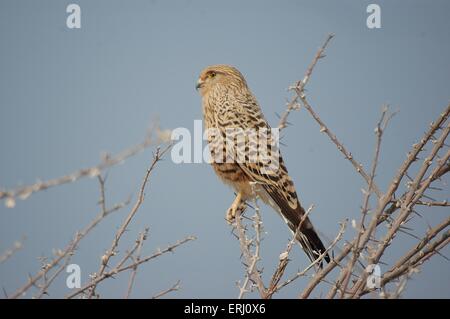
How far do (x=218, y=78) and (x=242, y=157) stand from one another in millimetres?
1272

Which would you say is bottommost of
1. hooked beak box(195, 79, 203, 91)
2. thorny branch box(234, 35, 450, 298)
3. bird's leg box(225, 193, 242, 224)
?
thorny branch box(234, 35, 450, 298)

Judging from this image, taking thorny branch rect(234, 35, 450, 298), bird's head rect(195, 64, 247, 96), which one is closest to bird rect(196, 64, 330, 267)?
bird's head rect(195, 64, 247, 96)

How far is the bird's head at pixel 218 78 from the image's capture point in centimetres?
548

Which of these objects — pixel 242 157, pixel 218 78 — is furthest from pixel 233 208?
pixel 218 78

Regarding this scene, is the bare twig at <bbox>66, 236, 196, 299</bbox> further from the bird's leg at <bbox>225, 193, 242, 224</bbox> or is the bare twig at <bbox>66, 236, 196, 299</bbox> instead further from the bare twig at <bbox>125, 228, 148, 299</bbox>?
the bird's leg at <bbox>225, 193, 242, 224</bbox>

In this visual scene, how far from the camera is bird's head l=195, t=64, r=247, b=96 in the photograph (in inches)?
216

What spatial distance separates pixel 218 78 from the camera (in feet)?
18.2

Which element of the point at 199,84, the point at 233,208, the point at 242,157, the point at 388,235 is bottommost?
the point at 388,235

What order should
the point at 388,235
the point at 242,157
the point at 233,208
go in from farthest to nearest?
the point at 233,208 → the point at 242,157 → the point at 388,235

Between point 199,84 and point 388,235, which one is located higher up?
point 199,84

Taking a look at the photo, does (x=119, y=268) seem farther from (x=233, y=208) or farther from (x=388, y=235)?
(x=233, y=208)

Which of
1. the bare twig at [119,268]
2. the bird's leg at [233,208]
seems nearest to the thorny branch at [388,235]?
the bare twig at [119,268]
